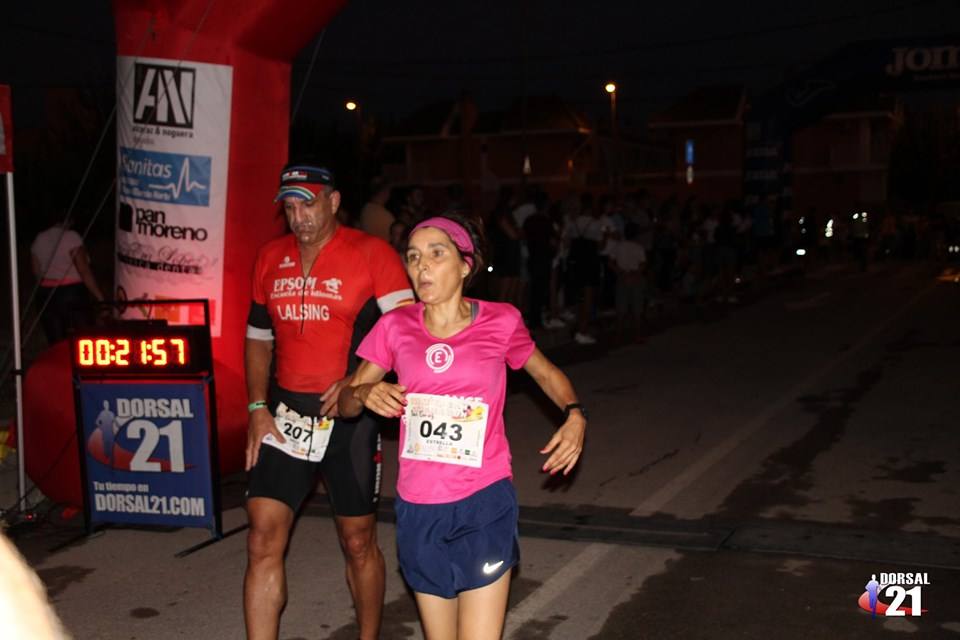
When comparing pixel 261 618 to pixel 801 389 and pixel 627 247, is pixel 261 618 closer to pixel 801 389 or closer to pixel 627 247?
pixel 801 389

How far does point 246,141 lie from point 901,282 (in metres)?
24.1

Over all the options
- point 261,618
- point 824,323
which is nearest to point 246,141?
point 261,618

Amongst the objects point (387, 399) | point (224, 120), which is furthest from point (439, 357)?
point (224, 120)

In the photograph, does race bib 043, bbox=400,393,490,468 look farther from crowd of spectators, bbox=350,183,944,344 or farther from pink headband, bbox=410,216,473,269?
crowd of spectators, bbox=350,183,944,344

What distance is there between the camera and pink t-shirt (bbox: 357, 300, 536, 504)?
3943mm

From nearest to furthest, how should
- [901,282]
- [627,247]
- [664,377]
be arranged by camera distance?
[664,377] < [627,247] < [901,282]

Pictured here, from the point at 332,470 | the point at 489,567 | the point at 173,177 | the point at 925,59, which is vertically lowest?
the point at 489,567

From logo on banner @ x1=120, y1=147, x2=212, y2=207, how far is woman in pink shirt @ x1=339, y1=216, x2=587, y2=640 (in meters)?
4.61

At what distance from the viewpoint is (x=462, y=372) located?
396 cm

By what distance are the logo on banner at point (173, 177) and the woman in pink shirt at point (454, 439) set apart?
4.61 meters

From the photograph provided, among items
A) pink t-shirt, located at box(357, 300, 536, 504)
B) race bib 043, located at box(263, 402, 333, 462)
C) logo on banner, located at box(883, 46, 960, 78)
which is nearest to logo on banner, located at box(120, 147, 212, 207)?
race bib 043, located at box(263, 402, 333, 462)

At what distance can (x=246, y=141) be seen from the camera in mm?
8492

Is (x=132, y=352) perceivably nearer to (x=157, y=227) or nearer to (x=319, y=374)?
(x=157, y=227)

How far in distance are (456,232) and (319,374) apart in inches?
45.8
